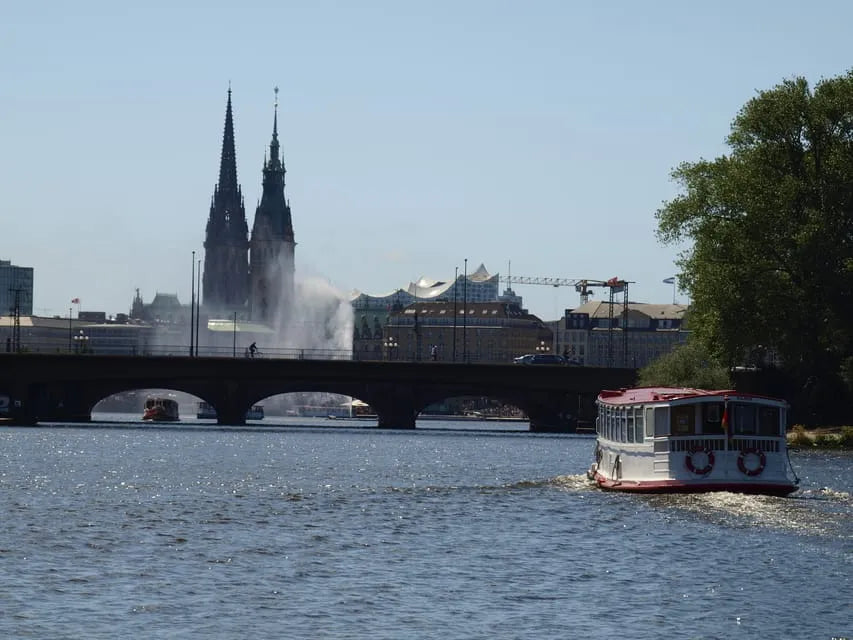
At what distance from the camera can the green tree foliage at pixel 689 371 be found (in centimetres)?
11312

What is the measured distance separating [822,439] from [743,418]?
152 ft

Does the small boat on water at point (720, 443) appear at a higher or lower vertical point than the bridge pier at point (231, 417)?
lower

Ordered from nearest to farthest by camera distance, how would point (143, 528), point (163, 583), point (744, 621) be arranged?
point (744, 621) < point (163, 583) < point (143, 528)

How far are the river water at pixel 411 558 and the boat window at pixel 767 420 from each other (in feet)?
8.71

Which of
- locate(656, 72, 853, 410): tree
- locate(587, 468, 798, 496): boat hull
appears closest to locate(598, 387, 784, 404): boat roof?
locate(587, 468, 798, 496): boat hull

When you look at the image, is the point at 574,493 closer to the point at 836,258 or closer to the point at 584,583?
the point at 584,583

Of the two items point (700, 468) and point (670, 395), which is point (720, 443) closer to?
point (700, 468)

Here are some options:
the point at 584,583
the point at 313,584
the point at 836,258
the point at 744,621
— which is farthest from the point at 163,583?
the point at 836,258

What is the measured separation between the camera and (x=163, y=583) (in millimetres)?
41312

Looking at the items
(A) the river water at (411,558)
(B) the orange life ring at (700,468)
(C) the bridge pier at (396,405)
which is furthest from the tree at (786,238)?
(C) the bridge pier at (396,405)

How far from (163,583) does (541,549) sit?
37.2ft

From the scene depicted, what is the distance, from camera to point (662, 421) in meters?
63.5

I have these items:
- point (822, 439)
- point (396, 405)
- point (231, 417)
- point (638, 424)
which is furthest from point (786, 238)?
point (231, 417)

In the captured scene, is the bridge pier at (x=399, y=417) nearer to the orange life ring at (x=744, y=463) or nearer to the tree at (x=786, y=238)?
the tree at (x=786, y=238)
